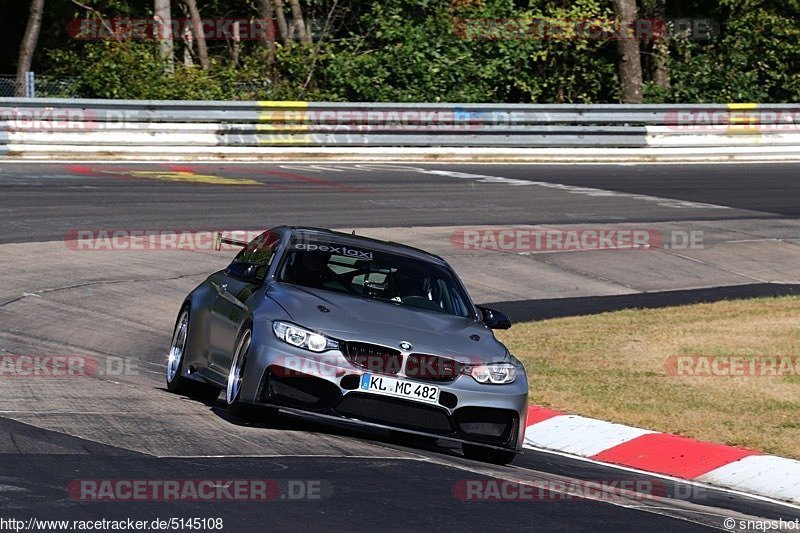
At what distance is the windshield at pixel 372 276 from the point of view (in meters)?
10.0

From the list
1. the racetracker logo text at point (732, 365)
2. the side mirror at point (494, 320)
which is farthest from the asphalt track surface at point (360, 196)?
the side mirror at point (494, 320)

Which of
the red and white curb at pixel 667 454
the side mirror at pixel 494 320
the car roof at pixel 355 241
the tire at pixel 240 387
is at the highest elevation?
the car roof at pixel 355 241

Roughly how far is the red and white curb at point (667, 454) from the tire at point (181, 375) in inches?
99.9

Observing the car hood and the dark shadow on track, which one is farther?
the dark shadow on track

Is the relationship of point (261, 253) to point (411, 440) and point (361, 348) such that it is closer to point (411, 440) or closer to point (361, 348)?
point (411, 440)

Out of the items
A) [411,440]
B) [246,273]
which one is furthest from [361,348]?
[246,273]

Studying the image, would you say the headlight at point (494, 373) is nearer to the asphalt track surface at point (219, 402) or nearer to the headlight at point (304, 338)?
the asphalt track surface at point (219, 402)

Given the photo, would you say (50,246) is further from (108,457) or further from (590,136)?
(590,136)

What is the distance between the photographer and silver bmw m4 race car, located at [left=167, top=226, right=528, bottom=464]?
8.77 m

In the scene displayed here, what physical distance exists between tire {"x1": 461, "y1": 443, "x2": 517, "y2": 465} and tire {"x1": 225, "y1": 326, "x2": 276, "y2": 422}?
53.8 inches

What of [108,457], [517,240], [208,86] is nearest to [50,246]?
[517,240]

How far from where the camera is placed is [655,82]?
117 ft

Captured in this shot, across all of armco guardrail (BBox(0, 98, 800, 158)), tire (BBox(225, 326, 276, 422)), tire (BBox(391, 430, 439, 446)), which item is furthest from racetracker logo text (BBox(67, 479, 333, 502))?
armco guardrail (BBox(0, 98, 800, 158))

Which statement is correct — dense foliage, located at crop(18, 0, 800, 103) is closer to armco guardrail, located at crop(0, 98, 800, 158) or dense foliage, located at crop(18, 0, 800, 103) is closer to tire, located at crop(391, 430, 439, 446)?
armco guardrail, located at crop(0, 98, 800, 158)
